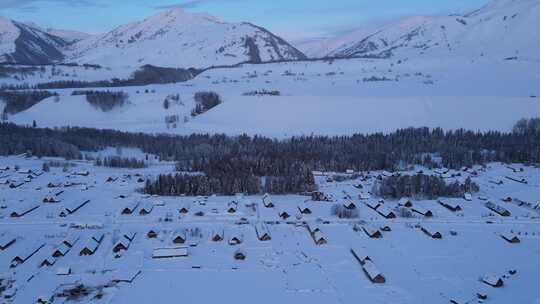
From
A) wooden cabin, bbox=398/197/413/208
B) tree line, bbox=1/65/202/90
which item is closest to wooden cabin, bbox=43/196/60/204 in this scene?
wooden cabin, bbox=398/197/413/208

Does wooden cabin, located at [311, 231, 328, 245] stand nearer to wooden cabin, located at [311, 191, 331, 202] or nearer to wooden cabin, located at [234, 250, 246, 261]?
wooden cabin, located at [234, 250, 246, 261]

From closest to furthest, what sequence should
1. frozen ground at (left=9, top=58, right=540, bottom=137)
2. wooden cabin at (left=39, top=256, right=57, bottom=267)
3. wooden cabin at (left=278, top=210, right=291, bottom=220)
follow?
1. wooden cabin at (left=39, top=256, right=57, bottom=267)
2. wooden cabin at (left=278, top=210, right=291, bottom=220)
3. frozen ground at (left=9, top=58, right=540, bottom=137)

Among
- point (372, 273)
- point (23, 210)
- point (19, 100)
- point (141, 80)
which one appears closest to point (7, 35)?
point (141, 80)

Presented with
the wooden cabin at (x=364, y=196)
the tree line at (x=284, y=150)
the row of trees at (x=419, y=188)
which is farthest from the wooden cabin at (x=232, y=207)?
the row of trees at (x=419, y=188)

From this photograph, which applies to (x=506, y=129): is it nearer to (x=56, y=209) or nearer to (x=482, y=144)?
(x=482, y=144)

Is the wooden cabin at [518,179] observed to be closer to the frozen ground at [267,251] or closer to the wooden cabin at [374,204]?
the frozen ground at [267,251]

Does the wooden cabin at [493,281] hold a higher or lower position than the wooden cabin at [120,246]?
lower

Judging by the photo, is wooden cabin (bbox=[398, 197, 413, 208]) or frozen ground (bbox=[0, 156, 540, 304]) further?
wooden cabin (bbox=[398, 197, 413, 208])
